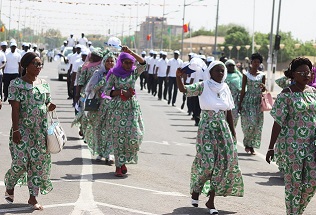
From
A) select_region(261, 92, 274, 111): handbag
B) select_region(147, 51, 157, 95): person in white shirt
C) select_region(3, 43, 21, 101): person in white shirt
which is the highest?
select_region(261, 92, 274, 111): handbag

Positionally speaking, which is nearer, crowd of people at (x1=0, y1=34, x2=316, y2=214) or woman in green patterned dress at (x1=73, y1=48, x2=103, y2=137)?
crowd of people at (x1=0, y1=34, x2=316, y2=214)

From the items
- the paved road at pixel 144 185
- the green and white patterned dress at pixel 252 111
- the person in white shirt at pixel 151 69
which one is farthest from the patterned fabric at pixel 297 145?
the person in white shirt at pixel 151 69

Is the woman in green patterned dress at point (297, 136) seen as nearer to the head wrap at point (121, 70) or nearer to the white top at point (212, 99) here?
the white top at point (212, 99)

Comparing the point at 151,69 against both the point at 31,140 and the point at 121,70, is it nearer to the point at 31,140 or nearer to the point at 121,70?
the point at 121,70

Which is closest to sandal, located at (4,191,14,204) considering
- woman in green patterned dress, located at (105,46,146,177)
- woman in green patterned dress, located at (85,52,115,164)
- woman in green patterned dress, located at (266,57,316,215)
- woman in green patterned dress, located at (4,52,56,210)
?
woman in green patterned dress, located at (4,52,56,210)

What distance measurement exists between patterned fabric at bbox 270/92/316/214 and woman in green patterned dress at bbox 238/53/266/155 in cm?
682

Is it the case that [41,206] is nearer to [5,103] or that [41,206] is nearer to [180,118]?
[180,118]

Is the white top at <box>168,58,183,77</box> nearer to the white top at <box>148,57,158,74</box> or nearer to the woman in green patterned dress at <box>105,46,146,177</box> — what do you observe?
the white top at <box>148,57,158,74</box>

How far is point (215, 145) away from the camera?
1014 centimetres

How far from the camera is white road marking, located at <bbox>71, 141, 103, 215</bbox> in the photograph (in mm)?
9492

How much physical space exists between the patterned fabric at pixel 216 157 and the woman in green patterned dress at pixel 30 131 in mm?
1801

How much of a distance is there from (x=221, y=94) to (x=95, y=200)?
76.7 inches

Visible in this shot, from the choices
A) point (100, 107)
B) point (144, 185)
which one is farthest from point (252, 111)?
point (144, 185)

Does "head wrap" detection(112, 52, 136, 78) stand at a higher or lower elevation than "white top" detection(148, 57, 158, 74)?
higher
